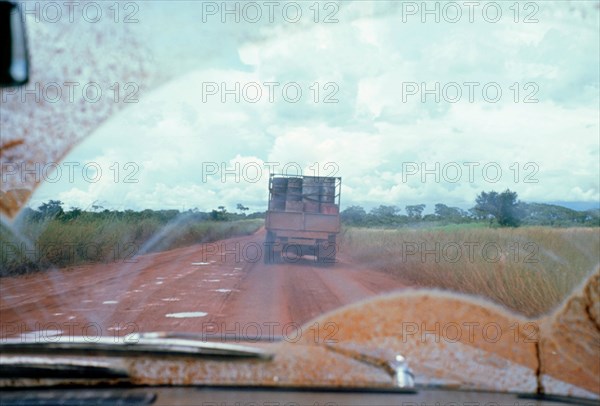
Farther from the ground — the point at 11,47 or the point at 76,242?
the point at 11,47

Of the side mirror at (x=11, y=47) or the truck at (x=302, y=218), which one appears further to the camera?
the truck at (x=302, y=218)

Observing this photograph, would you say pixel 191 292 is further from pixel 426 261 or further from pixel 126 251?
pixel 126 251

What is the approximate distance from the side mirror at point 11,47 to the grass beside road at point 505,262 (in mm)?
5210

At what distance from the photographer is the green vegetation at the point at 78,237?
12.6 meters

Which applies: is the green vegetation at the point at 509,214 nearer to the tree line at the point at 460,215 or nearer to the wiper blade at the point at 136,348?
the tree line at the point at 460,215

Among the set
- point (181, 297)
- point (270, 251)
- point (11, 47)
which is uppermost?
point (11, 47)

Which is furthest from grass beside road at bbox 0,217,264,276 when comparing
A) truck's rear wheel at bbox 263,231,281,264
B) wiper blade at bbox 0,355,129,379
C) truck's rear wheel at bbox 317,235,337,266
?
wiper blade at bbox 0,355,129,379

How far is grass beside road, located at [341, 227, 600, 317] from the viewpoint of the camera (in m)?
7.77

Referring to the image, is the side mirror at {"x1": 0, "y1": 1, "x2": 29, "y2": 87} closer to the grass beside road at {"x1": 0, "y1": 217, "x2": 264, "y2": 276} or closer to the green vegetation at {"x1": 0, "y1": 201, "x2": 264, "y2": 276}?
the green vegetation at {"x1": 0, "y1": 201, "x2": 264, "y2": 276}

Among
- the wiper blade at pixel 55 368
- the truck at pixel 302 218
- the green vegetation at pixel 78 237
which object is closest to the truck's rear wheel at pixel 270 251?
the truck at pixel 302 218

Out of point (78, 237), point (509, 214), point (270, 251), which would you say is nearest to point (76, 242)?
point (78, 237)

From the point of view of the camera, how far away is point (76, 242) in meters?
15.0

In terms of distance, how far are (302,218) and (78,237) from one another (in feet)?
21.0

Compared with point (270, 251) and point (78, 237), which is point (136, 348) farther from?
point (270, 251)
